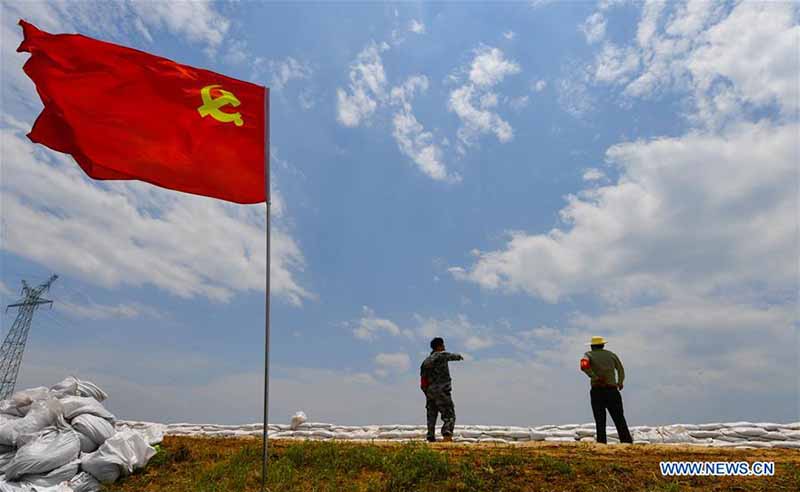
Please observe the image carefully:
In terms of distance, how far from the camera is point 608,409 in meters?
10.7

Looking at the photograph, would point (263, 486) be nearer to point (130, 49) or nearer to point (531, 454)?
point (531, 454)

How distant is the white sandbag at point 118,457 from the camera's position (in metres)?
7.98

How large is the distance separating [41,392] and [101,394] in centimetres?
92

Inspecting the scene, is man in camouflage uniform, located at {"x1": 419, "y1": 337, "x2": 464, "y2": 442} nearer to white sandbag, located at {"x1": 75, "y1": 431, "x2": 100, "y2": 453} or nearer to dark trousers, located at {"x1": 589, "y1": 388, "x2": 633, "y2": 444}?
dark trousers, located at {"x1": 589, "y1": 388, "x2": 633, "y2": 444}

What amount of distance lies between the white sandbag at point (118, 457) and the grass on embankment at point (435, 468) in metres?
0.15

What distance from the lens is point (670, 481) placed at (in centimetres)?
690

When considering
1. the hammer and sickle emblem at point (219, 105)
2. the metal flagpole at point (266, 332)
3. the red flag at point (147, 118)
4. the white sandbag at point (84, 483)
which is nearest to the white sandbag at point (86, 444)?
the white sandbag at point (84, 483)

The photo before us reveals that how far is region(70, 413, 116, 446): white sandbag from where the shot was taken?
334 inches

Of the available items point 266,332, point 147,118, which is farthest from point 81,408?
point 147,118

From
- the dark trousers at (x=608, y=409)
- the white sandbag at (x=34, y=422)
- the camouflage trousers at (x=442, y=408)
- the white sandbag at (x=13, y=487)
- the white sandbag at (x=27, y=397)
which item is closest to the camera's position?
the white sandbag at (x=13, y=487)

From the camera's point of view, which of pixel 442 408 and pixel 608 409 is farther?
pixel 442 408

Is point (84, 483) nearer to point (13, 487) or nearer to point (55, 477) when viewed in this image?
point (55, 477)

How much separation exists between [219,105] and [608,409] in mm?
8479

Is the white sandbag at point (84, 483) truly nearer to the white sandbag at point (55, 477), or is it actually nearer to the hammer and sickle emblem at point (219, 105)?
the white sandbag at point (55, 477)
